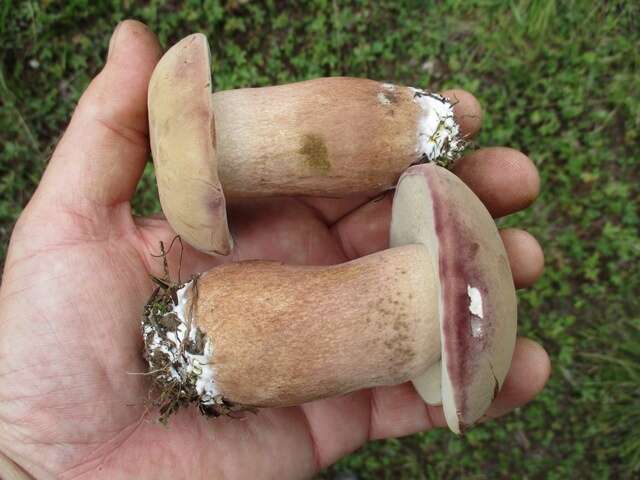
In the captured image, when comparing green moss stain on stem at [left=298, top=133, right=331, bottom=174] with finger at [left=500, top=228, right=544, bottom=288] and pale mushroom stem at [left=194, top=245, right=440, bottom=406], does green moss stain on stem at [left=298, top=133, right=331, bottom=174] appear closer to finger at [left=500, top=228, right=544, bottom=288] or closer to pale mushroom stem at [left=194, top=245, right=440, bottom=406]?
pale mushroom stem at [left=194, top=245, right=440, bottom=406]

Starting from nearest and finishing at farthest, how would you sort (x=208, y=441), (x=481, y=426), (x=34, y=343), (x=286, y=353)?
Answer: (x=286, y=353) < (x=34, y=343) < (x=208, y=441) < (x=481, y=426)

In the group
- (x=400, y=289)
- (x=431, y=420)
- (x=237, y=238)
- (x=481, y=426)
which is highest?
(x=400, y=289)

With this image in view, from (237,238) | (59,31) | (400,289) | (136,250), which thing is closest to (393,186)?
(400,289)

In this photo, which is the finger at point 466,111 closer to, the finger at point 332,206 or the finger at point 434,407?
the finger at point 332,206

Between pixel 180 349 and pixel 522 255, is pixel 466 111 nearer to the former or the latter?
pixel 522 255

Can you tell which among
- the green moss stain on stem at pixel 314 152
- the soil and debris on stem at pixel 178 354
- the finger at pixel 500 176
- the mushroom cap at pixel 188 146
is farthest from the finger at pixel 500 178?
the soil and debris on stem at pixel 178 354

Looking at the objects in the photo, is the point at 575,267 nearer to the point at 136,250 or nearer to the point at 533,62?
the point at 533,62
